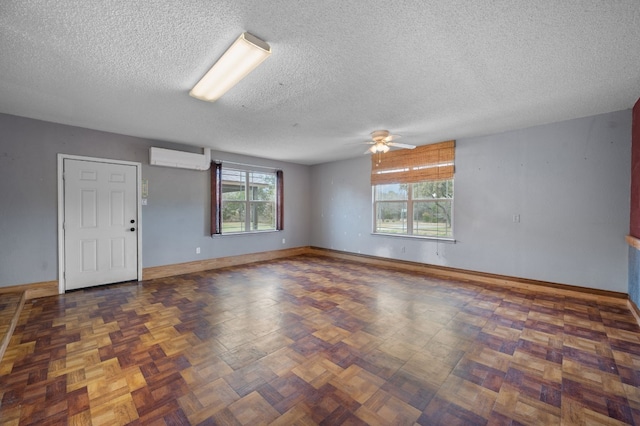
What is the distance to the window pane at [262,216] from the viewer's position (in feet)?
20.1

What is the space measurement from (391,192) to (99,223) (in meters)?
5.28

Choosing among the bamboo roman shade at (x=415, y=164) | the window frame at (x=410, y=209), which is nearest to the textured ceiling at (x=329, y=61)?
the bamboo roman shade at (x=415, y=164)

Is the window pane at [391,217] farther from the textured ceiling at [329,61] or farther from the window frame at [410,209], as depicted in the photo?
the textured ceiling at [329,61]

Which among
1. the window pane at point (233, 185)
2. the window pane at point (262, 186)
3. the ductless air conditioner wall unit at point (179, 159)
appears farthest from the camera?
the window pane at point (262, 186)

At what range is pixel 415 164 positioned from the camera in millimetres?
Answer: 5070

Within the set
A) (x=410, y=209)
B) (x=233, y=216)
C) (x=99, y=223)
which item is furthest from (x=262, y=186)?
(x=410, y=209)

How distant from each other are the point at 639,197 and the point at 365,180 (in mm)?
4027

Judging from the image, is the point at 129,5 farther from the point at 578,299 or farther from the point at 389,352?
the point at 578,299

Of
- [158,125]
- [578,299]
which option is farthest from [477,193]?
[158,125]

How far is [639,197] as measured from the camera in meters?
2.87

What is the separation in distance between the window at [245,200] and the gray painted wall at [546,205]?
3337 mm

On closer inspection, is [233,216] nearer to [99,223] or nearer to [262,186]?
[262,186]

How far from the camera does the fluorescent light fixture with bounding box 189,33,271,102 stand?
1.86 m

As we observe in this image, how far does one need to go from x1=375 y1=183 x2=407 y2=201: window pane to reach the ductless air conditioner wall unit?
365 cm
